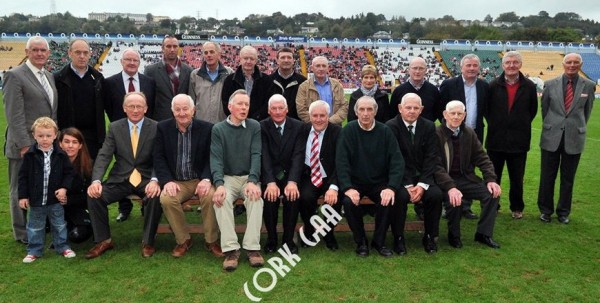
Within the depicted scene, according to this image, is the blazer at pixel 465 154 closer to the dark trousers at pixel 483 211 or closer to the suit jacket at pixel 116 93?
the dark trousers at pixel 483 211

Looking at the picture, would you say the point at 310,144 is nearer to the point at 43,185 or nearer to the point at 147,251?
the point at 147,251

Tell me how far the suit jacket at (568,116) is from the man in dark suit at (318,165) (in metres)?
3.14

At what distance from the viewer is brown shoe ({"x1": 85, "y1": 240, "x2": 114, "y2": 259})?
5176 millimetres

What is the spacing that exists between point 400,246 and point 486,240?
3.69ft

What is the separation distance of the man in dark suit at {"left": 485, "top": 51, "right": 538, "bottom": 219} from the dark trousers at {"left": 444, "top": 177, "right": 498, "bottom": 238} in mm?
1092

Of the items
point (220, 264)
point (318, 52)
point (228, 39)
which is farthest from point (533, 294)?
point (228, 39)

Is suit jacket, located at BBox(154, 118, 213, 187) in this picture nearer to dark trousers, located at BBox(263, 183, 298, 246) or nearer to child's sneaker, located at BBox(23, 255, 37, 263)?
dark trousers, located at BBox(263, 183, 298, 246)

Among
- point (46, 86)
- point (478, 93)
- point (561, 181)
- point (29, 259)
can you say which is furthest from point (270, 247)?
point (561, 181)

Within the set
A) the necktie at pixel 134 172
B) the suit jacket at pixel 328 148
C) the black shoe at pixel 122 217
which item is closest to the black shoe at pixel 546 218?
the suit jacket at pixel 328 148

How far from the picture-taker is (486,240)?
566cm

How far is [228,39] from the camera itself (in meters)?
60.8

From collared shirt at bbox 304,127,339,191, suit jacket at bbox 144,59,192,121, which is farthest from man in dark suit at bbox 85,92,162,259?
collared shirt at bbox 304,127,339,191

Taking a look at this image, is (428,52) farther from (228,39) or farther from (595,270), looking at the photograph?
(595,270)

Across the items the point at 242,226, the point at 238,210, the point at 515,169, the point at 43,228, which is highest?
the point at 515,169
